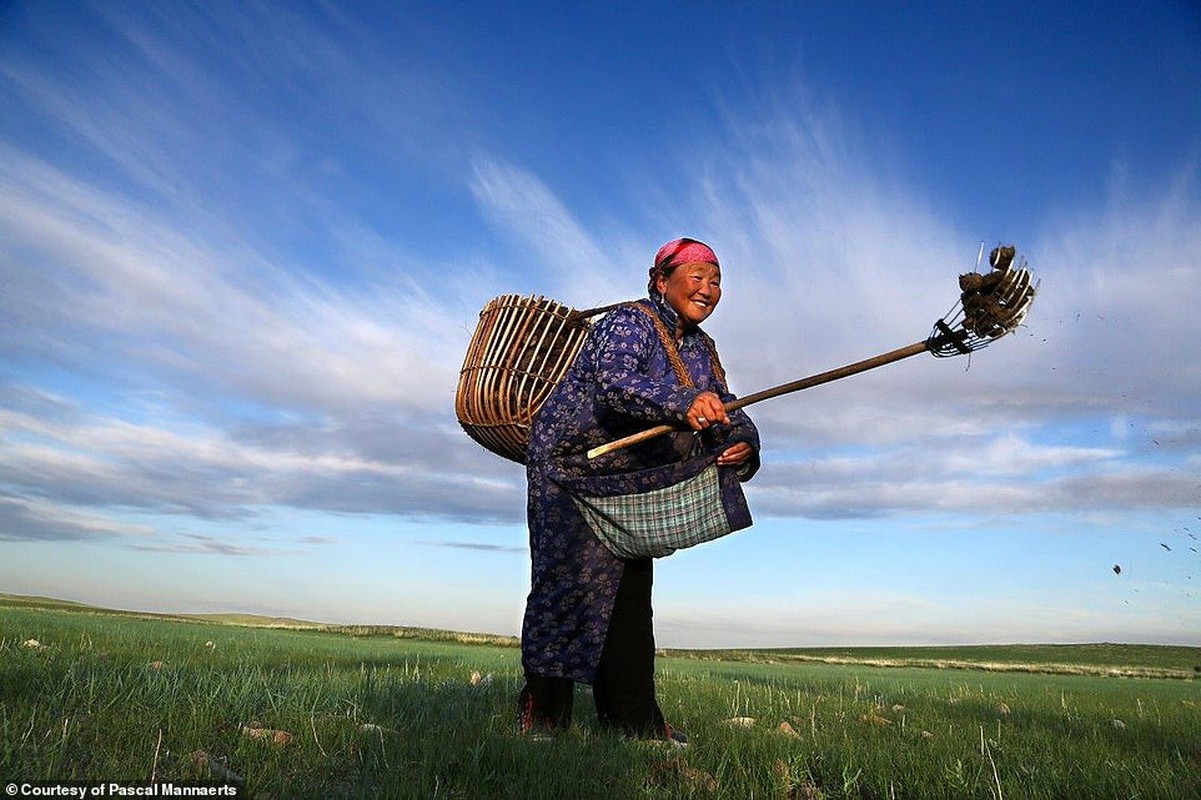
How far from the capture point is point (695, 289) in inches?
184

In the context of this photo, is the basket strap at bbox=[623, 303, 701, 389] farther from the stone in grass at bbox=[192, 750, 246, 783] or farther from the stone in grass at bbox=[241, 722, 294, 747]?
the stone in grass at bbox=[192, 750, 246, 783]

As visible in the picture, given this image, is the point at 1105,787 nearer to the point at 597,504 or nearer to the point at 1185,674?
the point at 597,504

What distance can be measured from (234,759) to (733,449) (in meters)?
2.76

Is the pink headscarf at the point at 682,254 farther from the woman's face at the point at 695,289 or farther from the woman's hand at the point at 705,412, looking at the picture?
the woman's hand at the point at 705,412

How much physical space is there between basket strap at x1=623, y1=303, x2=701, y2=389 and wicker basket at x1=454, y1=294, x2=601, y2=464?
181cm

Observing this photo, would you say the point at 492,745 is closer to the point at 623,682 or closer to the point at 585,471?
the point at 623,682

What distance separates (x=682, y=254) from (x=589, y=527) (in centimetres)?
161

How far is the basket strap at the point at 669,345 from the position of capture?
467cm

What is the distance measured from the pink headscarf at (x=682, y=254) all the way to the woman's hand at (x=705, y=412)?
100cm

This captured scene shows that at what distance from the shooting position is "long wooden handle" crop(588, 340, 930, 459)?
415 centimetres

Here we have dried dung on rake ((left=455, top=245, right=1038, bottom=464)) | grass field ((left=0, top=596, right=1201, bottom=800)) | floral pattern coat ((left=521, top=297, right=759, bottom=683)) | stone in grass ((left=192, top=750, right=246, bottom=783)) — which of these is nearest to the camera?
stone in grass ((left=192, top=750, right=246, bottom=783))

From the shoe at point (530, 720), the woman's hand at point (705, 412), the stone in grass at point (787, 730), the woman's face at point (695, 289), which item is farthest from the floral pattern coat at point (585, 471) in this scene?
the stone in grass at point (787, 730)

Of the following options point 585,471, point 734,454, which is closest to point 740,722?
point 734,454

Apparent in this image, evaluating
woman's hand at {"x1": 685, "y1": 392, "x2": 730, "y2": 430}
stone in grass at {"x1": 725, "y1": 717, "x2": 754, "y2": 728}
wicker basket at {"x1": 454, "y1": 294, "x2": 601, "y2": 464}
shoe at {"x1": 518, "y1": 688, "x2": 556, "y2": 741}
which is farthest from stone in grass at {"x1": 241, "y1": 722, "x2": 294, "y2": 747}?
wicker basket at {"x1": 454, "y1": 294, "x2": 601, "y2": 464}
